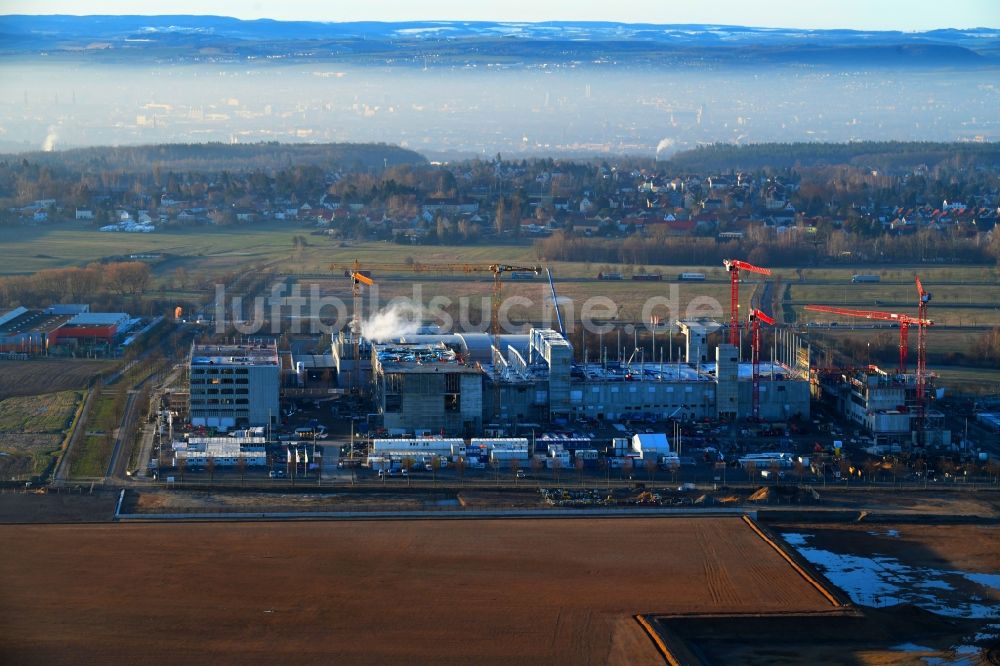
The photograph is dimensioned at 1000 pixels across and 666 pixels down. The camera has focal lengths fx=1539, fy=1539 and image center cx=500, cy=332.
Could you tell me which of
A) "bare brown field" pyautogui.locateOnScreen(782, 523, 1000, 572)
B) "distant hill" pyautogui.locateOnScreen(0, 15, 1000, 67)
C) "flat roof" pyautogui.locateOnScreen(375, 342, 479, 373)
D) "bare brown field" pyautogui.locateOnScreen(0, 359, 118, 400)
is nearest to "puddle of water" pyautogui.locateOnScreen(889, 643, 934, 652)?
"bare brown field" pyautogui.locateOnScreen(782, 523, 1000, 572)

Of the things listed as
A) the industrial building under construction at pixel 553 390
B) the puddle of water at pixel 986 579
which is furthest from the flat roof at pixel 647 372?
the puddle of water at pixel 986 579

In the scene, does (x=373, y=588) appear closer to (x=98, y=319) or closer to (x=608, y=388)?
(x=608, y=388)

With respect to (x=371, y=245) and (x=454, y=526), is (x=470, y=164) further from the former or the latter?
(x=454, y=526)

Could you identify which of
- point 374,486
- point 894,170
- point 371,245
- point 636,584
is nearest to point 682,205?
point 371,245

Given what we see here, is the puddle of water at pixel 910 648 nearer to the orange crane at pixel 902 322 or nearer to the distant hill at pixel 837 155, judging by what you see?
the orange crane at pixel 902 322

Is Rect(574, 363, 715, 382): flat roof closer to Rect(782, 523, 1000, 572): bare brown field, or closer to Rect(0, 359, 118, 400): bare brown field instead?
Rect(782, 523, 1000, 572): bare brown field

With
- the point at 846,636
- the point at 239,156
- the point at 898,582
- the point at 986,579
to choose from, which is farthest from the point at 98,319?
the point at 239,156
